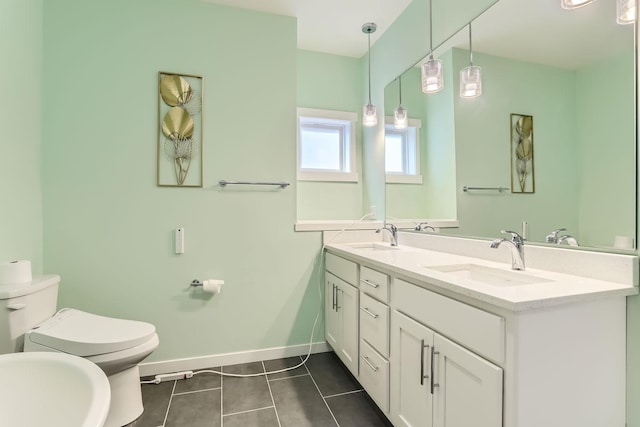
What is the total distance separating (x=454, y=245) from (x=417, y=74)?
124 cm

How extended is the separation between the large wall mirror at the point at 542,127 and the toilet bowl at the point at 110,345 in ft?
6.00

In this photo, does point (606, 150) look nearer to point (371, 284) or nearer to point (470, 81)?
point (470, 81)

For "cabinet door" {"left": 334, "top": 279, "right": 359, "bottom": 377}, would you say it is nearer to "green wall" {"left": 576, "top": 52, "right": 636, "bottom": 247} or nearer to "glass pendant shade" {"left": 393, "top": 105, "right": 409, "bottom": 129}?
"green wall" {"left": 576, "top": 52, "right": 636, "bottom": 247}

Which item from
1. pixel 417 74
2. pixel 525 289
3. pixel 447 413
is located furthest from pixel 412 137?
pixel 447 413

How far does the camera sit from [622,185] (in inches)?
42.0

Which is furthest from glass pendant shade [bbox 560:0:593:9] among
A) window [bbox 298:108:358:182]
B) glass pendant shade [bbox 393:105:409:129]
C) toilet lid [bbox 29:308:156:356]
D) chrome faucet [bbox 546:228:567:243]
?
toilet lid [bbox 29:308:156:356]

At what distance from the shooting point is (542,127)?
137cm

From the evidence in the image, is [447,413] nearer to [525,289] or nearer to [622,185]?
[525,289]

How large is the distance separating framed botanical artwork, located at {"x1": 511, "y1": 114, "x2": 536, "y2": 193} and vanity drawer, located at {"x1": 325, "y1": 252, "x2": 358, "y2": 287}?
93cm

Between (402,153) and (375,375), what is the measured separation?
61.5 inches

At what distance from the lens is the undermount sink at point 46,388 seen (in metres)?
0.85

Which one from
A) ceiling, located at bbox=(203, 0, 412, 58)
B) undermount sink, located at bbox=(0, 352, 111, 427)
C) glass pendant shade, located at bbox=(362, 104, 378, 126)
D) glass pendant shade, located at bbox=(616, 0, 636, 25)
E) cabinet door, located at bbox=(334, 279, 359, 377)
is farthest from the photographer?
glass pendant shade, located at bbox=(362, 104, 378, 126)

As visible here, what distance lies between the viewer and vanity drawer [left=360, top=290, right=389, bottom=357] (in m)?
1.47

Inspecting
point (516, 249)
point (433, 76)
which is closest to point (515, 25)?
point (433, 76)
